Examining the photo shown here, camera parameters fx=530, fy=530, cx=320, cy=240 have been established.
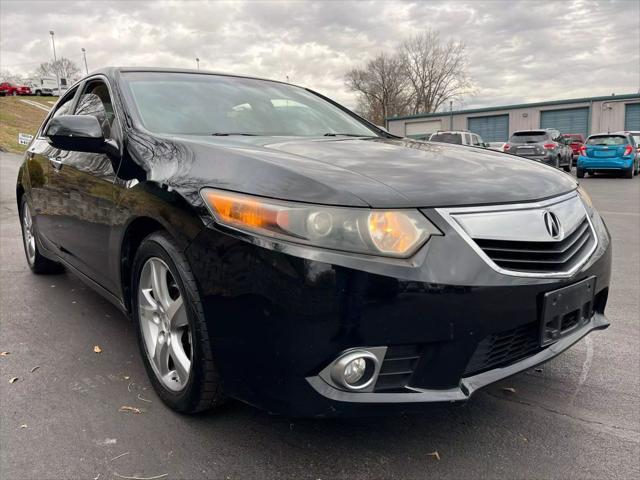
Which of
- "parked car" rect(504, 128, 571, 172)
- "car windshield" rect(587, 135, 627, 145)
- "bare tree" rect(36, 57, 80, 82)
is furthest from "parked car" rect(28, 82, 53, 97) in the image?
"car windshield" rect(587, 135, 627, 145)

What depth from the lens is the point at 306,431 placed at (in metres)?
A: 2.27

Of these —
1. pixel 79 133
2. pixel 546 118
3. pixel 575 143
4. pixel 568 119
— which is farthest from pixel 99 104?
pixel 546 118

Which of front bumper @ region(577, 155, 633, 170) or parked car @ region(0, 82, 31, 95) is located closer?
front bumper @ region(577, 155, 633, 170)

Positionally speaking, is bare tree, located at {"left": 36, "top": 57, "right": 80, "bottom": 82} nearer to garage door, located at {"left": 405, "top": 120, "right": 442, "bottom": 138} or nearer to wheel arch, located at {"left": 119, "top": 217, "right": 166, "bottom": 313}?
garage door, located at {"left": 405, "top": 120, "right": 442, "bottom": 138}

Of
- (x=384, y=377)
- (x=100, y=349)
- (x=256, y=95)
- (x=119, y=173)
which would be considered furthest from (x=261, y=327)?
(x=256, y=95)

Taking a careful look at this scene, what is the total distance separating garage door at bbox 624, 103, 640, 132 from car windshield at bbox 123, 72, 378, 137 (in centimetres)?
3726

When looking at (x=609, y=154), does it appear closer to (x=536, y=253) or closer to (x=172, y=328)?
(x=536, y=253)

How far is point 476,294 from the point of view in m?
1.75

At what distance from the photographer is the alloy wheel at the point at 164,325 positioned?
228 centimetres

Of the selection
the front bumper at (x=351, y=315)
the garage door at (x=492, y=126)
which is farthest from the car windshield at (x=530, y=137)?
the garage door at (x=492, y=126)

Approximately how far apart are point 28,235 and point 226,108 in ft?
9.47

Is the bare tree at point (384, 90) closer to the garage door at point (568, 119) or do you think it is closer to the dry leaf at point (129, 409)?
the garage door at point (568, 119)

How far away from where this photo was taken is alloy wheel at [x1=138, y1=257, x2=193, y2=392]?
2.28 m

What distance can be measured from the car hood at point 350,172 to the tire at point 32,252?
9.18 feet
